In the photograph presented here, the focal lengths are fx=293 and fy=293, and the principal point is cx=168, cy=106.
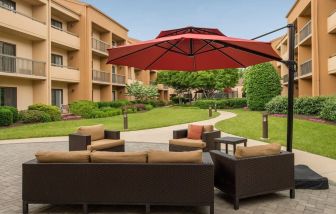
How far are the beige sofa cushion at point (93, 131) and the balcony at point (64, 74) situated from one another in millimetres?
16402

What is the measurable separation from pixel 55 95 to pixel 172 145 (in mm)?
20301

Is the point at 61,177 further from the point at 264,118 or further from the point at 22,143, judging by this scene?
the point at 264,118

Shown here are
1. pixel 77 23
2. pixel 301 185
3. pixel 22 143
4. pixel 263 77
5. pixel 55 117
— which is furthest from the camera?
pixel 263 77

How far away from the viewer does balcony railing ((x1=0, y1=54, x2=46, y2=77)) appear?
61.9ft

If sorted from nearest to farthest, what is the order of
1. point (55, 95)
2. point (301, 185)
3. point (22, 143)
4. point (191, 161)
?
point (191, 161) < point (301, 185) < point (22, 143) < point (55, 95)

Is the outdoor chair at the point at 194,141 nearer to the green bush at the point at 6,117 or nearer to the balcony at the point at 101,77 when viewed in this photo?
the green bush at the point at 6,117

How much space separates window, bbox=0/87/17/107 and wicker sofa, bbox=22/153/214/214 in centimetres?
1798

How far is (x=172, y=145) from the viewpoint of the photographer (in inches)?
340

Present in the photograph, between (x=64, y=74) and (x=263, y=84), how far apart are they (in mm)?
19863

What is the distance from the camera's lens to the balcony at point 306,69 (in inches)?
983

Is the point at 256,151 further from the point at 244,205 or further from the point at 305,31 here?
the point at 305,31

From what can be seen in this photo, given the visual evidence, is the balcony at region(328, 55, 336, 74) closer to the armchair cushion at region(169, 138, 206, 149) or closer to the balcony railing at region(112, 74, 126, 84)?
the armchair cushion at region(169, 138, 206, 149)

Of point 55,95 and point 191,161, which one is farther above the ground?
point 55,95

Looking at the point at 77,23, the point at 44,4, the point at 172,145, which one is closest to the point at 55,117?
the point at 44,4
